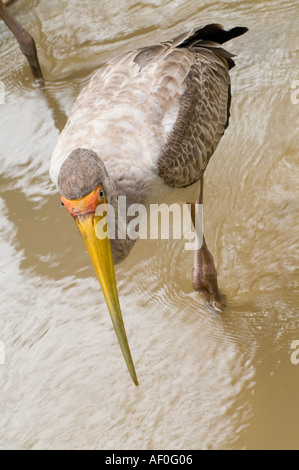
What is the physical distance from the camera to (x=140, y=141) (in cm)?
434

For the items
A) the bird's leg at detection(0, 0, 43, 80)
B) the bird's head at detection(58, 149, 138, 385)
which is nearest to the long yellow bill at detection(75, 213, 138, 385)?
the bird's head at detection(58, 149, 138, 385)

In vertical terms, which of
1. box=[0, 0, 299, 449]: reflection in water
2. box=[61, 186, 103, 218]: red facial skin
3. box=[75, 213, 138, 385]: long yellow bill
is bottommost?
box=[0, 0, 299, 449]: reflection in water

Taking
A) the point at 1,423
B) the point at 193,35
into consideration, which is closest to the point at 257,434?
the point at 1,423

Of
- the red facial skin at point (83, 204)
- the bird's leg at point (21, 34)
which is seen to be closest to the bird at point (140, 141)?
the red facial skin at point (83, 204)

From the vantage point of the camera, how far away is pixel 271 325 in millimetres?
4637

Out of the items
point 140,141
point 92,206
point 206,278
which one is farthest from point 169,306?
point 92,206

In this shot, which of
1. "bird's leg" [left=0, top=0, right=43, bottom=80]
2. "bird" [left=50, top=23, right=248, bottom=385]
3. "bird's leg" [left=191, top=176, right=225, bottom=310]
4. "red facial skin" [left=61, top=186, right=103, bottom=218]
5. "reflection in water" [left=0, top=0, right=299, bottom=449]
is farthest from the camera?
"bird's leg" [left=0, top=0, right=43, bottom=80]

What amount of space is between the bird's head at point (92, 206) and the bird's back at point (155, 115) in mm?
397

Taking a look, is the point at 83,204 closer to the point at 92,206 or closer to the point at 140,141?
the point at 92,206

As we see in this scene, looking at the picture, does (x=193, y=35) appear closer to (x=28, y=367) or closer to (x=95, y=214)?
(x=95, y=214)

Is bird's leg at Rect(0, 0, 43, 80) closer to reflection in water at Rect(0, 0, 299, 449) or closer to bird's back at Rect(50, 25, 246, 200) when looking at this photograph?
reflection in water at Rect(0, 0, 299, 449)

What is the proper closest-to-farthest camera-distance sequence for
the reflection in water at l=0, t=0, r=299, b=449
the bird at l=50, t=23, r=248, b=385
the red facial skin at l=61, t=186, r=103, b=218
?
the red facial skin at l=61, t=186, r=103, b=218, the bird at l=50, t=23, r=248, b=385, the reflection in water at l=0, t=0, r=299, b=449

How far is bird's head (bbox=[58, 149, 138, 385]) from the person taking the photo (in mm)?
3643

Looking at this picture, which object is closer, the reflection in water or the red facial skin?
the red facial skin
